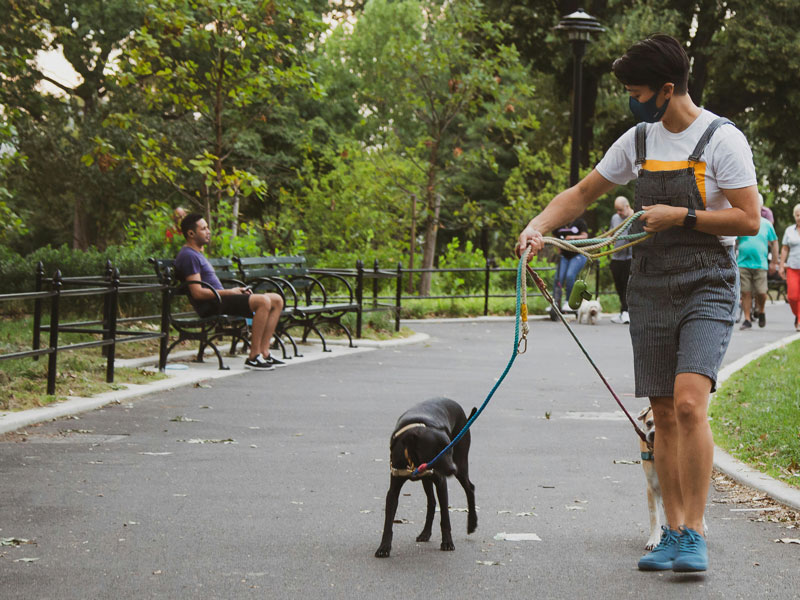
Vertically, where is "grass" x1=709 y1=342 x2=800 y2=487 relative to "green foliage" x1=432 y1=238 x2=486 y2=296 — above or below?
below

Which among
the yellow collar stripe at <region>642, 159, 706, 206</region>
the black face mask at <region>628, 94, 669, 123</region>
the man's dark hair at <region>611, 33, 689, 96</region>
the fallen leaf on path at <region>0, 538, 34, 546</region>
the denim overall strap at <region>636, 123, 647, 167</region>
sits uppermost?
the man's dark hair at <region>611, 33, 689, 96</region>

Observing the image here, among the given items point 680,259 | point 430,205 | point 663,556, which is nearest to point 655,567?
point 663,556

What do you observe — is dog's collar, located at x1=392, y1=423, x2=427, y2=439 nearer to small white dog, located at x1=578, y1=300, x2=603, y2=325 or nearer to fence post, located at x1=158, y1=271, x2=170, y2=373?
fence post, located at x1=158, y1=271, x2=170, y2=373

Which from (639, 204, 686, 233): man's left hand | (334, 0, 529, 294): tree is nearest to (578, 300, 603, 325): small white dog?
(334, 0, 529, 294): tree

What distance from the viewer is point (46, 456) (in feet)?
22.1

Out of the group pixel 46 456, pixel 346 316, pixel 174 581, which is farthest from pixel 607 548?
pixel 346 316

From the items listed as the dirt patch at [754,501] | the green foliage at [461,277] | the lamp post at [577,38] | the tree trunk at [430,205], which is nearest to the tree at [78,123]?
the tree trunk at [430,205]

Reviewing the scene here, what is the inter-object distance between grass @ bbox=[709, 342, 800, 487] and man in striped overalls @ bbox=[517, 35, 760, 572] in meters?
1.88

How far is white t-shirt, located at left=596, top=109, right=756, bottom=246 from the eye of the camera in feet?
14.1

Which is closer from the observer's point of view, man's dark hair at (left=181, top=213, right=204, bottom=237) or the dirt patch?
the dirt patch

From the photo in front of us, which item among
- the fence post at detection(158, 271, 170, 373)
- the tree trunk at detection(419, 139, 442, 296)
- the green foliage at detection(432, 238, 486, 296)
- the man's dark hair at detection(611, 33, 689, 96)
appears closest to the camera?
the man's dark hair at detection(611, 33, 689, 96)

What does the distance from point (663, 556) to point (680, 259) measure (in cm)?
118

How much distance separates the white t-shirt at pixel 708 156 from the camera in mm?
4285

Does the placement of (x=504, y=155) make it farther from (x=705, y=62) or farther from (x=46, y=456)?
(x=46, y=456)
